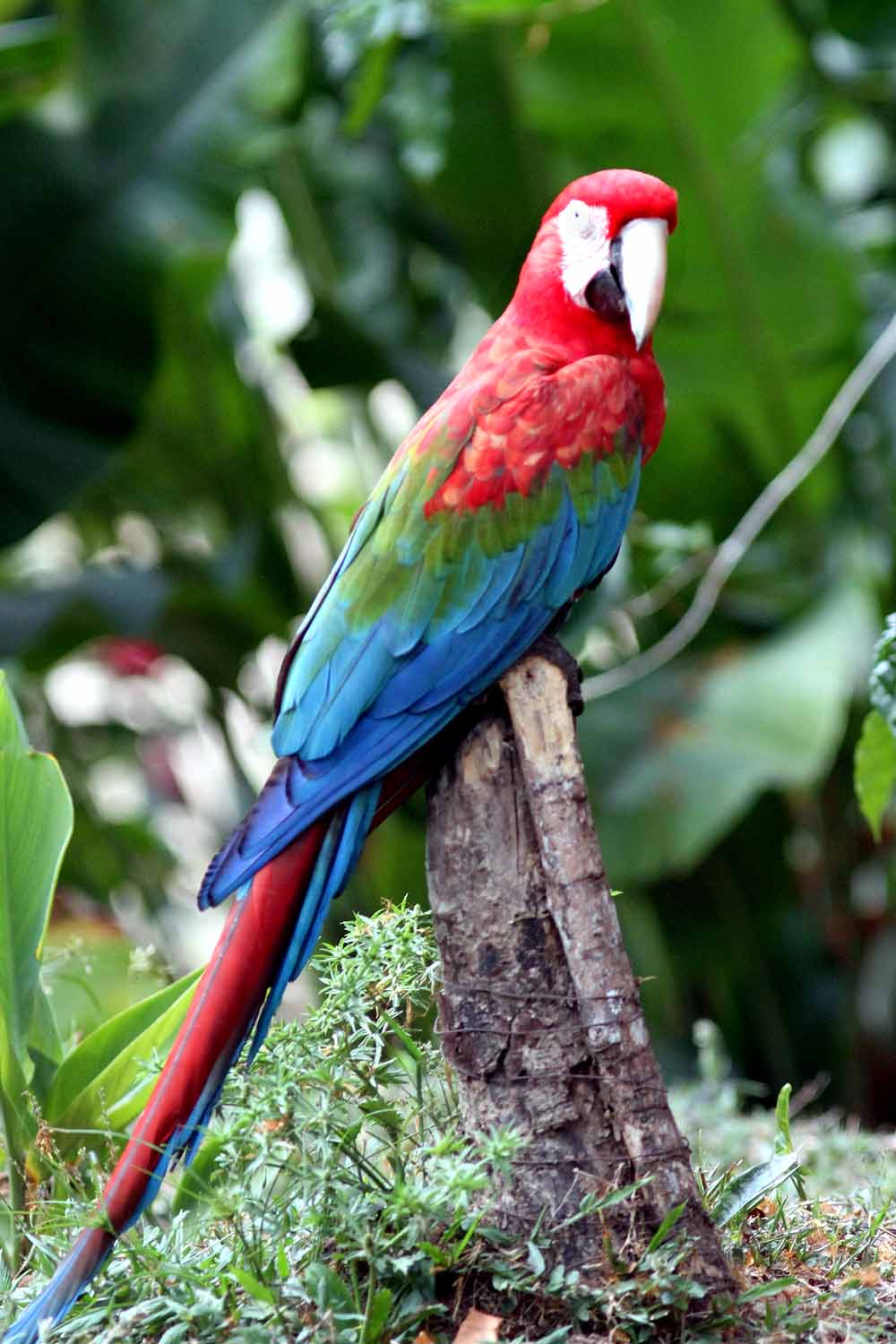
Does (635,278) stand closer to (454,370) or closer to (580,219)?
(580,219)

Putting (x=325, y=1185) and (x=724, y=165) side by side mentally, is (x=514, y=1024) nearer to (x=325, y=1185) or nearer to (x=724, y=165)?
(x=325, y=1185)

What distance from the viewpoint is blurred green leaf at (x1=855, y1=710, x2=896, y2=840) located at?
4.20 ft

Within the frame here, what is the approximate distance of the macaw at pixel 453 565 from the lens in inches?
46.2

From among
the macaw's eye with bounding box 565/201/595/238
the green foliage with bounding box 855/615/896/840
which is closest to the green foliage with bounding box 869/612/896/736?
the green foliage with bounding box 855/615/896/840

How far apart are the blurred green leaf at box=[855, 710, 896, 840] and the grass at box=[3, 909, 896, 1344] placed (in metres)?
0.30

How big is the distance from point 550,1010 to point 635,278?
2.31 feet

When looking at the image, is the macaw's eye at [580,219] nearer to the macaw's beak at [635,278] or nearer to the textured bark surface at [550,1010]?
the macaw's beak at [635,278]

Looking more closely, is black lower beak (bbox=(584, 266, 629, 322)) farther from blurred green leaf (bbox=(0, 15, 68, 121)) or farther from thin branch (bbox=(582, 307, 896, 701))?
blurred green leaf (bbox=(0, 15, 68, 121))

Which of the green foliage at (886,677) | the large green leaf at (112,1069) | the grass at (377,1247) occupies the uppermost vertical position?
the green foliage at (886,677)

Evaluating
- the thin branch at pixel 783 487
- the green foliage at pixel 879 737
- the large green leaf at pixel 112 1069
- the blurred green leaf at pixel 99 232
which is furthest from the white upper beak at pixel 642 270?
the blurred green leaf at pixel 99 232

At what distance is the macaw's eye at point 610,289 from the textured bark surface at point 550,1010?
0.44 metres

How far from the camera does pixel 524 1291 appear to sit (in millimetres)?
1049

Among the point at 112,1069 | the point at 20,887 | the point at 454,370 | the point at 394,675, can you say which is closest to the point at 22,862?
the point at 20,887

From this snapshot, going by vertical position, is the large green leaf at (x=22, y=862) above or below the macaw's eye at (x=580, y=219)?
below
